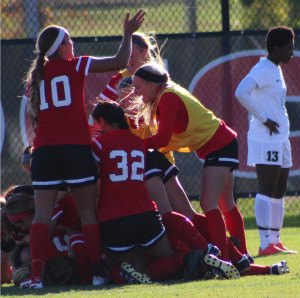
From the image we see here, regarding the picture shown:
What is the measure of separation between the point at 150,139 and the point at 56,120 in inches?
27.1

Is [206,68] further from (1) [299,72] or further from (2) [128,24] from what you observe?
(2) [128,24]

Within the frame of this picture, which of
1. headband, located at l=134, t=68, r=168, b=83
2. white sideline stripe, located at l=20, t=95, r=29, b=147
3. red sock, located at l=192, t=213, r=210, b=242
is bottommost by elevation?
red sock, located at l=192, t=213, r=210, b=242

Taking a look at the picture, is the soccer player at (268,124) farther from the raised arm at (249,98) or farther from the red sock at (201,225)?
the red sock at (201,225)

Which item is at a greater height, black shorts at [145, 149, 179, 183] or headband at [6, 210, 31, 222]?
black shorts at [145, 149, 179, 183]

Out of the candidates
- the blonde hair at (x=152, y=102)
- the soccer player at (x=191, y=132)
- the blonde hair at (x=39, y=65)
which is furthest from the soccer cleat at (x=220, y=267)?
the blonde hair at (x=39, y=65)

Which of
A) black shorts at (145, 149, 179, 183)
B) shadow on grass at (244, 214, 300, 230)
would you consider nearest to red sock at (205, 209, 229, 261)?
black shorts at (145, 149, 179, 183)

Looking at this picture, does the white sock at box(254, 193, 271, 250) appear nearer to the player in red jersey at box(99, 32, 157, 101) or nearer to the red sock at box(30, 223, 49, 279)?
the player in red jersey at box(99, 32, 157, 101)

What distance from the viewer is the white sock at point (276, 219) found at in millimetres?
6520

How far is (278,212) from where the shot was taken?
6.70 metres

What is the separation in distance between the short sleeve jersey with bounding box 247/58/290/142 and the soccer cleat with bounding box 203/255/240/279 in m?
1.91

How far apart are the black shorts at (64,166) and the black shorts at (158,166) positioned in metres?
0.44

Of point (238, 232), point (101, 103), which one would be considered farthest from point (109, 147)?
point (238, 232)

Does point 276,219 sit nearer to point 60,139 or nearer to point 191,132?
point 191,132

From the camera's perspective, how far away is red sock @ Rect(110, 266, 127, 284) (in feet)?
15.9
